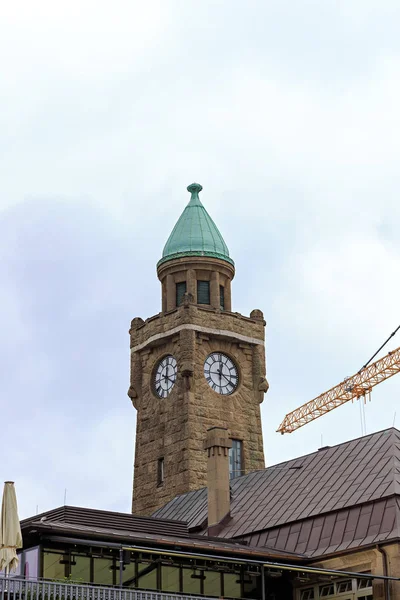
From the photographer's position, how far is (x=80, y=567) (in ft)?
146

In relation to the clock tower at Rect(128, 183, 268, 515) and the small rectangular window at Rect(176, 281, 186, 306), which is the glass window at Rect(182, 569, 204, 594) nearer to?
the clock tower at Rect(128, 183, 268, 515)

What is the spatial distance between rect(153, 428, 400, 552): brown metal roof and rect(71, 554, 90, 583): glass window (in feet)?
30.9

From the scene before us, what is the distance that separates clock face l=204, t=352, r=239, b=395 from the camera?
3199 inches

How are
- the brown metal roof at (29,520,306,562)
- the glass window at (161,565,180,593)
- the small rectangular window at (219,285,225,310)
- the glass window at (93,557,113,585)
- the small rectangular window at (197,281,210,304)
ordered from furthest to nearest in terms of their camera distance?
the small rectangular window at (219,285,225,310) < the small rectangular window at (197,281,210,304) < the glass window at (161,565,180,593) < the glass window at (93,557,113,585) < the brown metal roof at (29,520,306,562)

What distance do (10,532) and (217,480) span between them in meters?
18.1

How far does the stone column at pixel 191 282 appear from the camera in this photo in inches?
3270

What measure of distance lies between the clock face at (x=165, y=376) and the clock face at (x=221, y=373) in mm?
2129

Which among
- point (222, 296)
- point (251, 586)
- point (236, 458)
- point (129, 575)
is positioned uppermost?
point (222, 296)

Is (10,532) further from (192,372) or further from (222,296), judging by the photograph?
(222,296)

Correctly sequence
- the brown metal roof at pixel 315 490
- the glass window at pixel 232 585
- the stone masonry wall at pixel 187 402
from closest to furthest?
the glass window at pixel 232 585 → the brown metal roof at pixel 315 490 → the stone masonry wall at pixel 187 402

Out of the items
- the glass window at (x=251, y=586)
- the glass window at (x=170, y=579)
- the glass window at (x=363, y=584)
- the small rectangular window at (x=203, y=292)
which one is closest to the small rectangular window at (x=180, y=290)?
the small rectangular window at (x=203, y=292)

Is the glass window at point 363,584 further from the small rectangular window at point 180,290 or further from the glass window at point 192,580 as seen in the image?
the small rectangular window at point 180,290

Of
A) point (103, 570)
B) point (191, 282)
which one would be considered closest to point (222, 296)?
point (191, 282)

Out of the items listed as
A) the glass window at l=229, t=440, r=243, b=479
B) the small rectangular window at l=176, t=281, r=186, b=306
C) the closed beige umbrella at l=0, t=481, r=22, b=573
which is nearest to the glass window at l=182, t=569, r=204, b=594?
the closed beige umbrella at l=0, t=481, r=22, b=573
